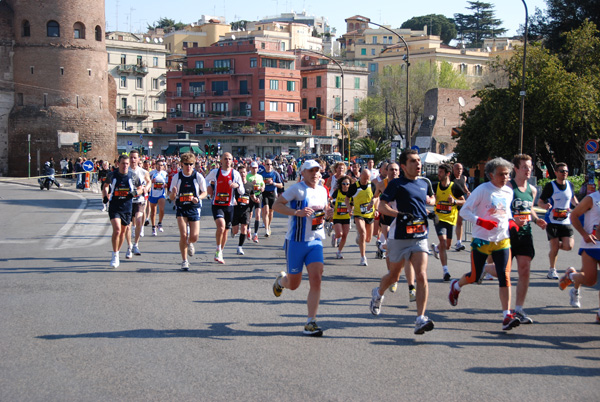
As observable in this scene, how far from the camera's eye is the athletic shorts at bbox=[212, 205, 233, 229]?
12086 mm

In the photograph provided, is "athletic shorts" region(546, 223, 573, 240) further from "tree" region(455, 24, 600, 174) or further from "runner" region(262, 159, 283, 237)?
"tree" region(455, 24, 600, 174)

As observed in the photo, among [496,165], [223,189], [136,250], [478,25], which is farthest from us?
[478,25]

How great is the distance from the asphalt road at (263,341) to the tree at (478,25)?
11748cm

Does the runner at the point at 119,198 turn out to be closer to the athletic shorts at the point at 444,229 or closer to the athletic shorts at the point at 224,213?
the athletic shorts at the point at 224,213

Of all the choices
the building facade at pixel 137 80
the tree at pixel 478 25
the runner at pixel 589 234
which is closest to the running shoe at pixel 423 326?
the runner at pixel 589 234

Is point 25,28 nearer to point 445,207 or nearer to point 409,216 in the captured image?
point 445,207

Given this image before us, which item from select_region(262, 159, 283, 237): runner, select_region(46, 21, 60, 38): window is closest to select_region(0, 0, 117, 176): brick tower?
select_region(46, 21, 60, 38): window

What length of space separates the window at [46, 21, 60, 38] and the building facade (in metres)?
30.9

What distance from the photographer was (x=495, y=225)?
7.12 meters

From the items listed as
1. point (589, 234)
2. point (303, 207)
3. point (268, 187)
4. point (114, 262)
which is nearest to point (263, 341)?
point (303, 207)

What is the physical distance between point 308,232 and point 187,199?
4444 mm

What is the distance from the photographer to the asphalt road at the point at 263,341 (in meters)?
5.27

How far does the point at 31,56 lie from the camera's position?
58.0 m

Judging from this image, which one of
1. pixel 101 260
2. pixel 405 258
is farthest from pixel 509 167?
pixel 101 260
